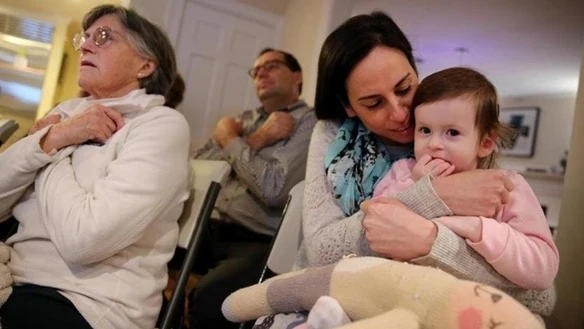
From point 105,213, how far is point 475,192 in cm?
72

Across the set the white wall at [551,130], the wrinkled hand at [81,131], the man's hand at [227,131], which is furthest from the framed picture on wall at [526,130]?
the wrinkled hand at [81,131]

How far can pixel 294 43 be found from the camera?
3.03 m

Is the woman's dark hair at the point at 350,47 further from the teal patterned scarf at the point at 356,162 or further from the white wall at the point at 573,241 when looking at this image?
the white wall at the point at 573,241

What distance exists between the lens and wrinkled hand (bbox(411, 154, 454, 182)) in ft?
2.98

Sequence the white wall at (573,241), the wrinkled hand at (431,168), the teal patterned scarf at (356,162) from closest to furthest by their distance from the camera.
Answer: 1. the wrinkled hand at (431,168)
2. the teal patterned scarf at (356,162)
3. the white wall at (573,241)

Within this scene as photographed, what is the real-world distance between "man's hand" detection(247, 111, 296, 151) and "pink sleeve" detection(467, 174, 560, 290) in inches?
44.0

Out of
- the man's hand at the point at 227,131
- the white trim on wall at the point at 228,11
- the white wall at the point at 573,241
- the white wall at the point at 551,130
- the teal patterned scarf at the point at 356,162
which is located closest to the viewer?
the teal patterned scarf at the point at 356,162

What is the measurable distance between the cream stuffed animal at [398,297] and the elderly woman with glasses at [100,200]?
0.39 metres

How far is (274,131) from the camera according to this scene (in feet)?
6.10

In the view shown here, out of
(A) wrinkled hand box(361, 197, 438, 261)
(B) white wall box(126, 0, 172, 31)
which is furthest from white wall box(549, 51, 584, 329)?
(B) white wall box(126, 0, 172, 31)

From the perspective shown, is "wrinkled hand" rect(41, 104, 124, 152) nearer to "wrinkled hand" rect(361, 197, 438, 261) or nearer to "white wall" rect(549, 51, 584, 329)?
"wrinkled hand" rect(361, 197, 438, 261)

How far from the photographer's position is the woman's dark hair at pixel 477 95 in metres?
0.92

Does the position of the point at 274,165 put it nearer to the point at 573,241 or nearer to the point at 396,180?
the point at 396,180

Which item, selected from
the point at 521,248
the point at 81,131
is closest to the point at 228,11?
the point at 81,131
